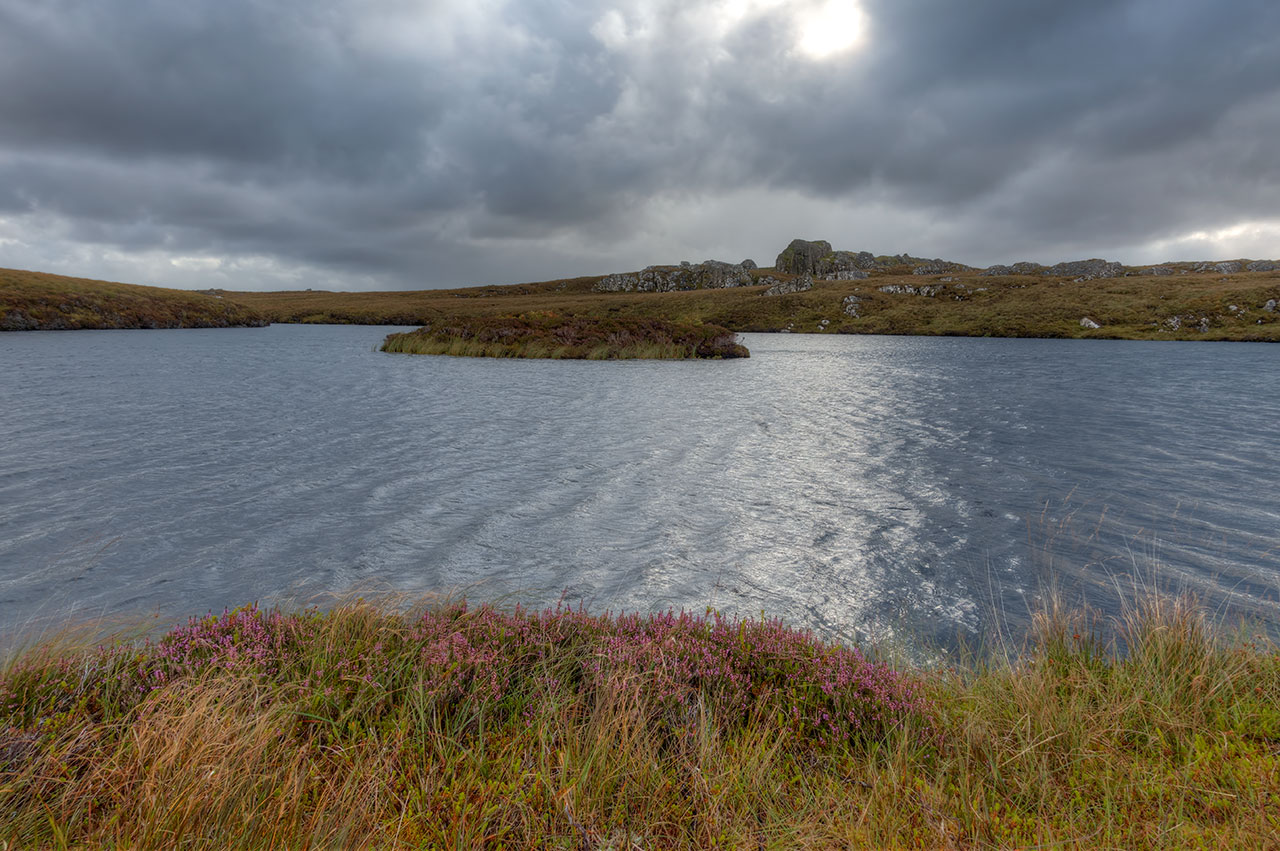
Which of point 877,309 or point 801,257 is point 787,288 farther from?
point 801,257

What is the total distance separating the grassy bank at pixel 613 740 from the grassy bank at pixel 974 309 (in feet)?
179

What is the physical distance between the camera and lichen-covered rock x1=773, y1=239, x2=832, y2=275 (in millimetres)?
173500

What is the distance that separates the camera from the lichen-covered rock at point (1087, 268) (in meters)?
136

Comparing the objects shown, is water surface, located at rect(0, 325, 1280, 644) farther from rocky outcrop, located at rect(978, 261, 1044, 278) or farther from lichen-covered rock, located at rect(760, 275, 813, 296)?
rocky outcrop, located at rect(978, 261, 1044, 278)

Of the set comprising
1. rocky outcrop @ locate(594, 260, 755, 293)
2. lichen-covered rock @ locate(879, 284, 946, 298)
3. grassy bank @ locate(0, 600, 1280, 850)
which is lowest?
grassy bank @ locate(0, 600, 1280, 850)

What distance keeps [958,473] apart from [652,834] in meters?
13.0

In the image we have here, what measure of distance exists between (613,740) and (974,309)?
10431 cm

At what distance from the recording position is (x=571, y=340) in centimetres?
4403

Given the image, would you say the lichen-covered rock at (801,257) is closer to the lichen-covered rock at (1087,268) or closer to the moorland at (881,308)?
the moorland at (881,308)

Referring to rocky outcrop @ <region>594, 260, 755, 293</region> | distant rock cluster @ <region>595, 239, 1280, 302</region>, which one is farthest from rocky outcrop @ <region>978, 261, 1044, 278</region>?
rocky outcrop @ <region>594, 260, 755, 293</region>

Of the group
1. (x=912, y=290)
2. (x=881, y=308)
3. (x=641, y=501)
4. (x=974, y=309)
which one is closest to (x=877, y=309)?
(x=881, y=308)

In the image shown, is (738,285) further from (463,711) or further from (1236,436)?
(463,711)

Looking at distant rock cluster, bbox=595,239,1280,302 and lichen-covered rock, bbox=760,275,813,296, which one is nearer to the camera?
lichen-covered rock, bbox=760,275,813,296

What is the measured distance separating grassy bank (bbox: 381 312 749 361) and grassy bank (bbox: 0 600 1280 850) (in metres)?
38.1
